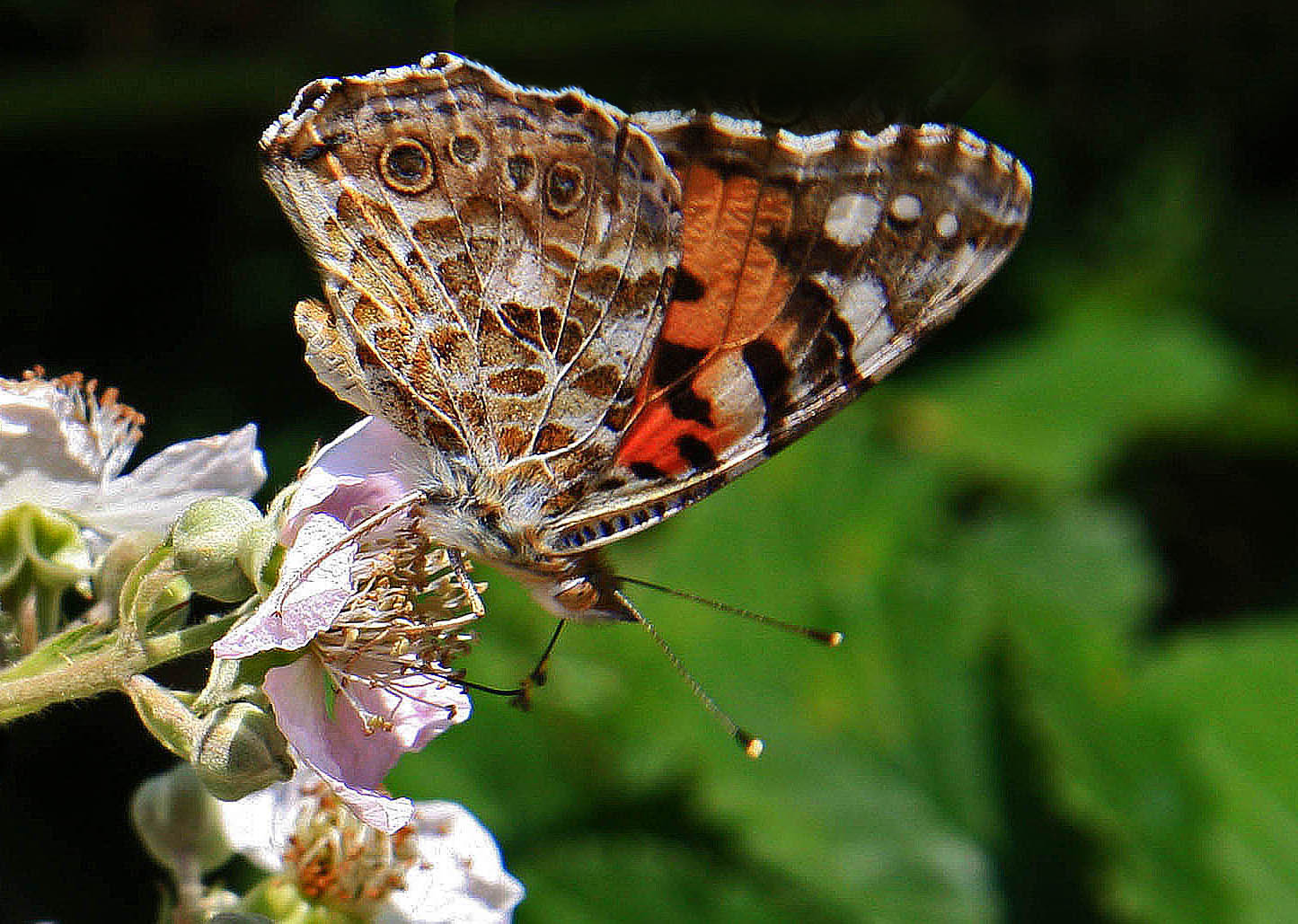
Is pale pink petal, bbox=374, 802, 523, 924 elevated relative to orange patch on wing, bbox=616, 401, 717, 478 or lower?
lower

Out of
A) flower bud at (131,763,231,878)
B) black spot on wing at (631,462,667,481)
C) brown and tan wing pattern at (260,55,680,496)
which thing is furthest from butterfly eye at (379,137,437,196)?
flower bud at (131,763,231,878)

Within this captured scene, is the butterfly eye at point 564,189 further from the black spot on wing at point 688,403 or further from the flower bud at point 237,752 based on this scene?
the flower bud at point 237,752

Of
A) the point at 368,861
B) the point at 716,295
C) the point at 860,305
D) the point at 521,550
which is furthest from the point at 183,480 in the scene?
the point at 860,305

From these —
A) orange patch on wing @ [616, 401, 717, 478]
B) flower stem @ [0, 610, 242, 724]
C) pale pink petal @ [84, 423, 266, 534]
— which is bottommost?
orange patch on wing @ [616, 401, 717, 478]

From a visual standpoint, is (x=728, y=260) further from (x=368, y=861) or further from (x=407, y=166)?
(x=368, y=861)

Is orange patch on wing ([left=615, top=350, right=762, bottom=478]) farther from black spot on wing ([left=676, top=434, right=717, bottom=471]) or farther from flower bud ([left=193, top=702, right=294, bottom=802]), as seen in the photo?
flower bud ([left=193, top=702, right=294, bottom=802])

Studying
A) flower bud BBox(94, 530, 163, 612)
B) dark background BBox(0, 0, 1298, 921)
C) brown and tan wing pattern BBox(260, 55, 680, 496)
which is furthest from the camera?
dark background BBox(0, 0, 1298, 921)

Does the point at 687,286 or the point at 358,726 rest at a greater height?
the point at 687,286
